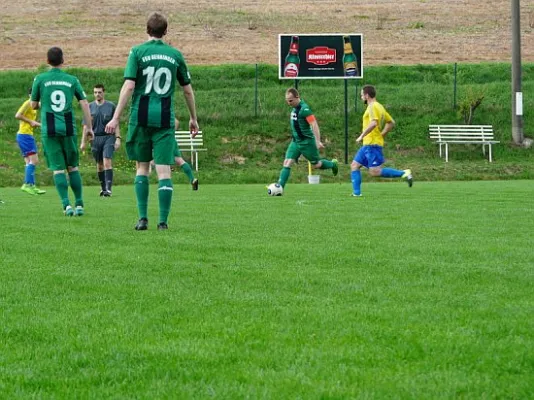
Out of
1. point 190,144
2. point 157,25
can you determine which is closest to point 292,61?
point 190,144

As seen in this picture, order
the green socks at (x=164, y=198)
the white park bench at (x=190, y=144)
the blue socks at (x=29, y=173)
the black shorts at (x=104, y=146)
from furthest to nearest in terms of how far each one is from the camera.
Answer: the white park bench at (x=190, y=144)
the blue socks at (x=29, y=173)
the black shorts at (x=104, y=146)
the green socks at (x=164, y=198)

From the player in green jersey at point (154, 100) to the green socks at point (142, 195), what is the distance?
12 mm

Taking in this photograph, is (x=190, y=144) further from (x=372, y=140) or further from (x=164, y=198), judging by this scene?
(x=164, y=198)

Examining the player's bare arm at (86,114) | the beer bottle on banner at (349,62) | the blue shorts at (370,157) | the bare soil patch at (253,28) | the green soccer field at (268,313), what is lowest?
the green soccer field at (268,313)

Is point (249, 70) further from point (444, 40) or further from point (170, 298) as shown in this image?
point (170, 298)

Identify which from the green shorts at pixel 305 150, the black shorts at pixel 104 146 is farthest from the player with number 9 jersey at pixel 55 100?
the black shorts at pixel 104 146

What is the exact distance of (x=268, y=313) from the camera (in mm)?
5816

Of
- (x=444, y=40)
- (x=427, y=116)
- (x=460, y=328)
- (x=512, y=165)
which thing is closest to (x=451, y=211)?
(x=460, y=328)

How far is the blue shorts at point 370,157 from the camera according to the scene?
18922 mm

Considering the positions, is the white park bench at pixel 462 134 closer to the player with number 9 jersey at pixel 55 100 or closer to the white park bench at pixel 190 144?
the white park bench at pixel 190 144

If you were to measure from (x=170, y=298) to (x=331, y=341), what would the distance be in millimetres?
1537

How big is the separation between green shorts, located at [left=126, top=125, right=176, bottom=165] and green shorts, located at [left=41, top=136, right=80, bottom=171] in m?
2.78

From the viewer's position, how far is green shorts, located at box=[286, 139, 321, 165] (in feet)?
64.0

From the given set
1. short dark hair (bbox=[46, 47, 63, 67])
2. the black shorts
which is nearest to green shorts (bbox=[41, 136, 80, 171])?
short dark hair (bbox=[46, 47, 63, 67])
